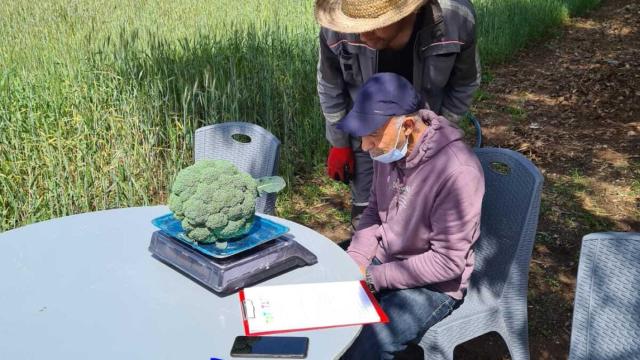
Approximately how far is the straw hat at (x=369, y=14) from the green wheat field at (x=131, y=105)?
1708mm

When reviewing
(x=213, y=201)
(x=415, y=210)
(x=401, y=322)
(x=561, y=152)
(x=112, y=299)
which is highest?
(x=213, y=201)

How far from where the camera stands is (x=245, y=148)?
10.2 feet

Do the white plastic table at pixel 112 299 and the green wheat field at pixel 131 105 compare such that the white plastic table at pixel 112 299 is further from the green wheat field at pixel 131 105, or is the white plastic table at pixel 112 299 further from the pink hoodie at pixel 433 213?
the green wheat field at pixel 131 105

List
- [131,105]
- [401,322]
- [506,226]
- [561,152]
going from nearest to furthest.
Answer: [401,322] → [506,226] → [131,105] → [561,152]

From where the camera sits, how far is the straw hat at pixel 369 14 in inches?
96.1

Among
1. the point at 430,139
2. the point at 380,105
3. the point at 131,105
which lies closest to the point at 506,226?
the point at 430,139

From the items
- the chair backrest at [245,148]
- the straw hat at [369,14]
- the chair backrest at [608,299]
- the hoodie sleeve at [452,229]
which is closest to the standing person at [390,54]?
the straw hat at [369,14]

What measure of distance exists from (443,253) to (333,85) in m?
1.20

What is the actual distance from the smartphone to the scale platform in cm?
23

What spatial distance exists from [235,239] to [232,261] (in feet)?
0.28

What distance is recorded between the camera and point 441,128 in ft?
A: 7.20

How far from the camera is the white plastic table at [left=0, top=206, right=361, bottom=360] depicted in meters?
1.57

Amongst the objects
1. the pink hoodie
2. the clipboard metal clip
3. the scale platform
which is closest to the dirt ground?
the pink hoodie

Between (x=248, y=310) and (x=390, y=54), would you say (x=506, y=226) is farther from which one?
(x=248, y=310)
